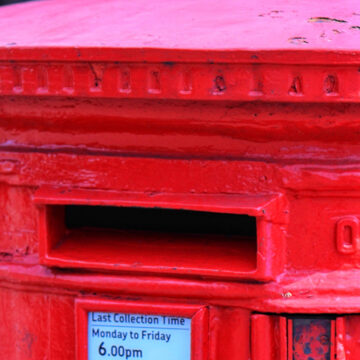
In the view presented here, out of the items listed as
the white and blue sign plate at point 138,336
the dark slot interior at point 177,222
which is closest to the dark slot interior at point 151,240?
the dark slot interior at point 177,222

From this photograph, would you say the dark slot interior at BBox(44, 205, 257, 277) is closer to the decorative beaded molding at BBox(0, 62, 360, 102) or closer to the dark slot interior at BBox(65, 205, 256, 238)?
the dark slot interior at BBox(65, 205, 256, 238)

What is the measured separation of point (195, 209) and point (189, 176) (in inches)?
3.0

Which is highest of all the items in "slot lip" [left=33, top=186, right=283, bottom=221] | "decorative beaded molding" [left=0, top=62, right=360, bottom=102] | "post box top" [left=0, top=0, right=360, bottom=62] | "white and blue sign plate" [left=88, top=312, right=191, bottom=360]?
"post box top" [left=0, top=0, right=360, bottom=62]

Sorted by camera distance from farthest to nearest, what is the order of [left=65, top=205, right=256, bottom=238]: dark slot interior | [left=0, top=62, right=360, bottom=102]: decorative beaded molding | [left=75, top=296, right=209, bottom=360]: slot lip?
[left=65, top=205, right=256, bottom=238]: dark slot interior
[left=75, top=296, right=209, bottom=360]: slot lip
[left=0, top=62, right=360, bottom=102]: decorative beaded molding

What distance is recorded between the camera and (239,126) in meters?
1.10

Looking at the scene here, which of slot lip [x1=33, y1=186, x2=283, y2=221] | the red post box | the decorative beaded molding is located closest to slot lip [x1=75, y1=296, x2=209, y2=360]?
the red post box

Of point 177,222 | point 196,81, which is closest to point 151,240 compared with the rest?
point 177,222

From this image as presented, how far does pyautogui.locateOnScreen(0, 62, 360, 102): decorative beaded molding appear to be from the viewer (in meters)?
1.00

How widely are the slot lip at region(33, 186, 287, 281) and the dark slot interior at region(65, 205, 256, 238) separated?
0.55 ft

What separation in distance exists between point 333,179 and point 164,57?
1.33 feet

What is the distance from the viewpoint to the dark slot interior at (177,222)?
1329mm

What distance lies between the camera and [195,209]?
1.10m

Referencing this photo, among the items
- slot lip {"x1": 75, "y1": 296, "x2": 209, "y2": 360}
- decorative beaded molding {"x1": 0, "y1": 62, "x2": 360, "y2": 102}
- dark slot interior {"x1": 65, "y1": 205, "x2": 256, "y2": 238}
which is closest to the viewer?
decorative beaded molding {"x1": 0, "y1": 62, "x2": 360, "y2": 102}

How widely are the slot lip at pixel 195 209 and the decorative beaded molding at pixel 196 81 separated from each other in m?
0.21
